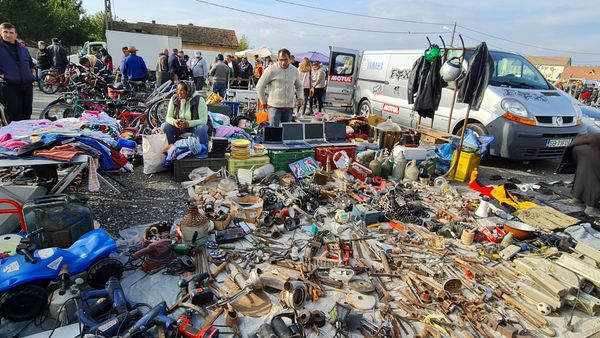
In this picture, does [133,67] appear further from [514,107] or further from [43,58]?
[514,107]

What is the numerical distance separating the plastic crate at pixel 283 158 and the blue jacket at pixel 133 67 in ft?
23.4

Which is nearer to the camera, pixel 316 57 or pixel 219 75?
pixel 219 75

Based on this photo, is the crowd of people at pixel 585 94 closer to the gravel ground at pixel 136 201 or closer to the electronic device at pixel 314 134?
the electronic device at pixel 314 134

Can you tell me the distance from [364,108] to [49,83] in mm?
11966

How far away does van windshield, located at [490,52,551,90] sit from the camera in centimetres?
716

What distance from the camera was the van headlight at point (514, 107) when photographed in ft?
21.3

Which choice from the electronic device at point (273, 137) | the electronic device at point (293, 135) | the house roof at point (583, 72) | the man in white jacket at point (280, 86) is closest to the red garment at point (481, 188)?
the electronic device at point (293, 135)

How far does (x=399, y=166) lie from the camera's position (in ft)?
20.8

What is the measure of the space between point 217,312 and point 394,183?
4214 mm

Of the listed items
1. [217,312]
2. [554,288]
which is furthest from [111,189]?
[554,288]

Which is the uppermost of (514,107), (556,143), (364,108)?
(514,107)

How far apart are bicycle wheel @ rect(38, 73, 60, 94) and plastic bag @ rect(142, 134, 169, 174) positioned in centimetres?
1013

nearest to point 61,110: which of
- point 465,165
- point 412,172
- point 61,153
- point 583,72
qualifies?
point 61,153

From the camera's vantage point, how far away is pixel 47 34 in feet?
94.5
